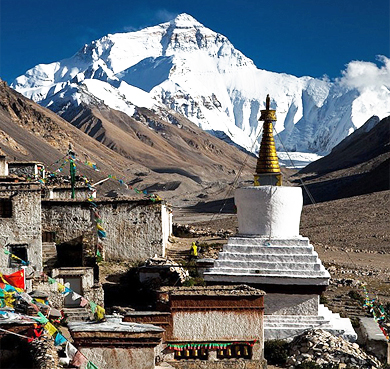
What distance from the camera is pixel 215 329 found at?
1018cm

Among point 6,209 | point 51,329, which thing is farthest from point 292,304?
point 6,209

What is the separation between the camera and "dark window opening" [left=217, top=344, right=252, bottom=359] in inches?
397

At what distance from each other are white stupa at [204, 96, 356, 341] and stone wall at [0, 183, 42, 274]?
17.7 feet

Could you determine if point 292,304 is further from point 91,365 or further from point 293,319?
point 91,365

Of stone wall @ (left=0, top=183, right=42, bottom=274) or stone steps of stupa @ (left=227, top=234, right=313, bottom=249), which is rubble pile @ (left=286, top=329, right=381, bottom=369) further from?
stone wall @ (left=0, top=183, right=42, bottom=274)

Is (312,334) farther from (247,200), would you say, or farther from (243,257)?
(247,200)

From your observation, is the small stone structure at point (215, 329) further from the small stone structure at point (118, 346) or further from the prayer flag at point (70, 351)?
the prayer flag at point (70, 351)

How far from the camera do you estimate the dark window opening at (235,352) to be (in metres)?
10.1

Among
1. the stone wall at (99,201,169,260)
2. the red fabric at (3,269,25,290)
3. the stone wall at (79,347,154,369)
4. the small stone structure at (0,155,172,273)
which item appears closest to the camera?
the stone wall at (79,347,154,369)

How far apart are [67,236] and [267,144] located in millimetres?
6986

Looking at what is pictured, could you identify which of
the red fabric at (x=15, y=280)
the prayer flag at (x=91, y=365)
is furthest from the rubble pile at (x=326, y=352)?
the red fabric at (x=15, y=280)

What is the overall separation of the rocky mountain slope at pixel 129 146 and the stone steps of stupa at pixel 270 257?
167ft

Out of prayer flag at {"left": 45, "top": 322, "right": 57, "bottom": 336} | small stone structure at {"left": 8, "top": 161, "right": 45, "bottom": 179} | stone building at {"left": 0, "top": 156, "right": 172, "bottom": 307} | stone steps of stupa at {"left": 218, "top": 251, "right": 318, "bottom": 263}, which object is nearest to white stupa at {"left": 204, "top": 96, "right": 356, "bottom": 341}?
stone steps of stupa at {"left": 218, "top": 251, "right": 318, "bottom": 263}

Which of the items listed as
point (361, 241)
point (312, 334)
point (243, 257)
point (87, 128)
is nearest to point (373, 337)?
point (312, 334)
